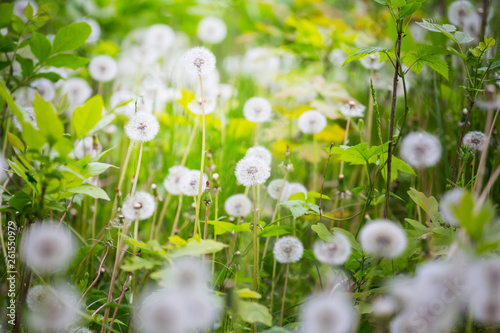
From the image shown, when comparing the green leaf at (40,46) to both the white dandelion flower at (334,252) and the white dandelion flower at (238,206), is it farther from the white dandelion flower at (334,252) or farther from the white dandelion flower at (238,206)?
the white dandelion flower at (334,252)

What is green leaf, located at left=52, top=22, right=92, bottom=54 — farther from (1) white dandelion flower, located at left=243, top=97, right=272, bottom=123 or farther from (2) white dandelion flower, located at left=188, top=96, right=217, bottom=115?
(1) white dandelion flower, located at left=243, top=97, right=272, bottom=123

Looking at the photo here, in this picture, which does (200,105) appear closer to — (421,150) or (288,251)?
(288,251)

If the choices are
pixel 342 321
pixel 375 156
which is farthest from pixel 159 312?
pixel 375 156

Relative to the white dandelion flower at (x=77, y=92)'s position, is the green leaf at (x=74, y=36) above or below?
above

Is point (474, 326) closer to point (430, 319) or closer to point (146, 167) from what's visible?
point (430, 319)

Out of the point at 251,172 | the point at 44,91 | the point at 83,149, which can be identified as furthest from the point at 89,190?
the point at 44,91

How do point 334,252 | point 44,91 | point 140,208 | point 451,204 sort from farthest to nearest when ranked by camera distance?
point 44,91 → point 140,208 → point 334,252 → point 451,204

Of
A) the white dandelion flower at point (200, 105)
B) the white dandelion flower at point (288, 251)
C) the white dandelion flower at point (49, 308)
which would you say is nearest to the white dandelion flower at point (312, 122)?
the white dandelion flower at point (200, 105)
